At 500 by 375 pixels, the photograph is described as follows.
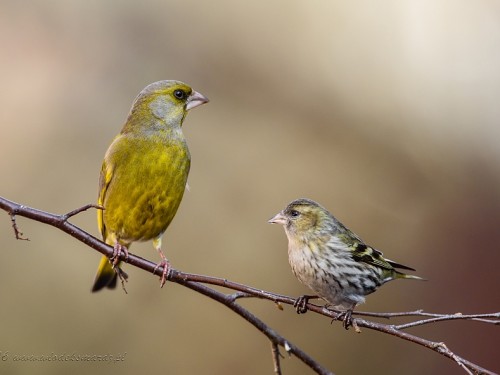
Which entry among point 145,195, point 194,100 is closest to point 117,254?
point 145,195

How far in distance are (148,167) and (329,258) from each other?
1.18m

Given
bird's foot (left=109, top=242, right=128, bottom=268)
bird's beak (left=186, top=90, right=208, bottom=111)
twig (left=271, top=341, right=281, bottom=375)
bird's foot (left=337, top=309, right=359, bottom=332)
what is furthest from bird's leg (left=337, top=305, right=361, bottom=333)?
bird's beak (left=186, top=90, right=208, bottom=111)

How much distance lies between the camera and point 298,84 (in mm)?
8492

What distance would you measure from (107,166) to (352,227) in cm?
379

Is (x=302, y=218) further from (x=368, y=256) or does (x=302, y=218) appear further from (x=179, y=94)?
(x=179, y=94)

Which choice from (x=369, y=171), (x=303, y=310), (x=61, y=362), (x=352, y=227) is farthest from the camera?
(x=369, y=171)

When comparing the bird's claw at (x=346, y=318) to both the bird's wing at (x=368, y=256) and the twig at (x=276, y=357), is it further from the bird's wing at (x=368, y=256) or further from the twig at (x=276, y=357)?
the bird's wing at (x=368, y=256)

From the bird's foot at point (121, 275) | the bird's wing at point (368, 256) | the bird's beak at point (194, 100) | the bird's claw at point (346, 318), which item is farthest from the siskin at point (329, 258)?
the bird's foot at point (121, 275)

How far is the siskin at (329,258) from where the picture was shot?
419cm

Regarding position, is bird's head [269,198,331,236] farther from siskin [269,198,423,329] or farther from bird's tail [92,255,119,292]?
bird's tail [92,255,119,292]

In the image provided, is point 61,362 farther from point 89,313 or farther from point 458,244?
point 458,244

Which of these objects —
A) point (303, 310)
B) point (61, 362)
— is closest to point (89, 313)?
point (61, 362)

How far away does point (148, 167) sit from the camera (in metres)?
4.21

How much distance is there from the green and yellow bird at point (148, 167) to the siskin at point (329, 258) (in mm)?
649
